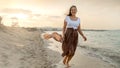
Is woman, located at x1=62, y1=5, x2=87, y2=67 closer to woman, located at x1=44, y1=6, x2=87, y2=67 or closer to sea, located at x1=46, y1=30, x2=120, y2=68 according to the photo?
woman, located at x1=44, y1=6, x2=87, y2=67

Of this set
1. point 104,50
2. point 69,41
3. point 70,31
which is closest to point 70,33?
point 70,31

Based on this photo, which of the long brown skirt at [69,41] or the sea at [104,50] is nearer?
the long brown skirt at [69,41]

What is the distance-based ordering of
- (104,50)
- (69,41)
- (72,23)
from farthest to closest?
(104,50), (69,41), (72,23)

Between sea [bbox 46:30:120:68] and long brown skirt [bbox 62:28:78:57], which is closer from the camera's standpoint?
long brown skirt [bbox 62:28:78:57]

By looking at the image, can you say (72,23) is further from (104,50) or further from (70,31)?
(104,50)

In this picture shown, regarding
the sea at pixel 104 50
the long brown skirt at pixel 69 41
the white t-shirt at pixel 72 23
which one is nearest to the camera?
the white t-shirt at pixel 72 23

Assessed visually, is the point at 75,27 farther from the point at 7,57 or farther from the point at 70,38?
the point at 7,57

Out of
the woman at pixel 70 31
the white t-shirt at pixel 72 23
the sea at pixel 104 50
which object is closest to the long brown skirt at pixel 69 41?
the woman at pixel 70 31

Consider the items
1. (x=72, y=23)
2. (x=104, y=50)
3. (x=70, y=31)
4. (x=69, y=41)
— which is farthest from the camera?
(x=104, y=50)

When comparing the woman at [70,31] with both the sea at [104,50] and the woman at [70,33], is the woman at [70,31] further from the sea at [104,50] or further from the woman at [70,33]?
the sea at [104,50]

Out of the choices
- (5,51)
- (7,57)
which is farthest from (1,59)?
(5,51)

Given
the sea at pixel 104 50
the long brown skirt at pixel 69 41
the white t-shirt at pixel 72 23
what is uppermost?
the white t-shirt at pixel 72 23

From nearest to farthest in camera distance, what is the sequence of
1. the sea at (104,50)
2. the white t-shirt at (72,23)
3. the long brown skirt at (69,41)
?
the white t-shirt at (72,23) → the long brown skirt at (69,41) → the sea at (104,50)

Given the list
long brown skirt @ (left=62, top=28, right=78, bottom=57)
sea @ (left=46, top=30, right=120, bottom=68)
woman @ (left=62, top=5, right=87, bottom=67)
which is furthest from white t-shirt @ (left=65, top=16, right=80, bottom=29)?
sea @ (left=46, top=30, right=120, bottom=68)
